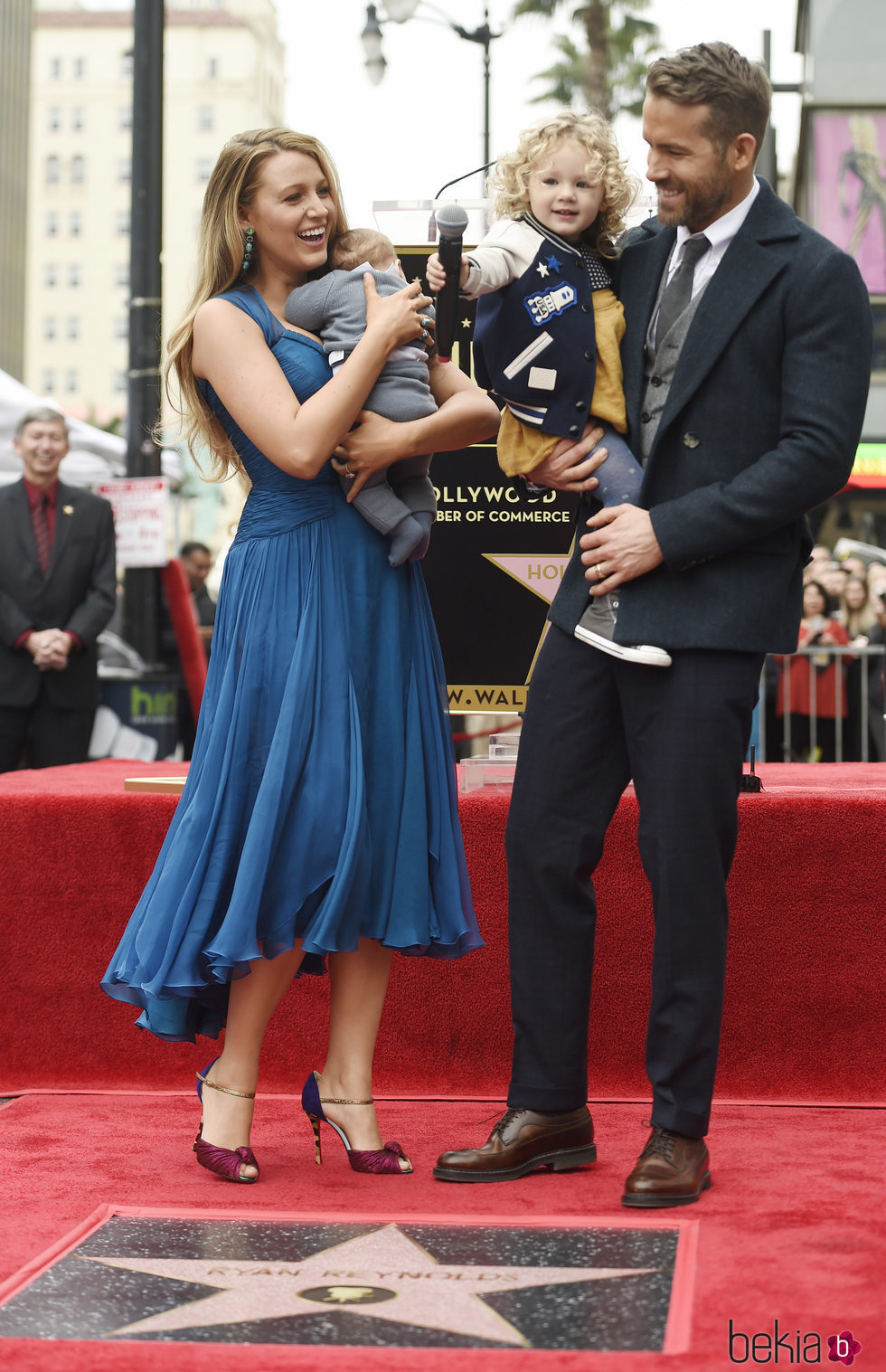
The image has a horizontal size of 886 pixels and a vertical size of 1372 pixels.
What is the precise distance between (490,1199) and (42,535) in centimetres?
485

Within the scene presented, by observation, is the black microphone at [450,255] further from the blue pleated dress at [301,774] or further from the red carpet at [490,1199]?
the red carpet at [490,1199]

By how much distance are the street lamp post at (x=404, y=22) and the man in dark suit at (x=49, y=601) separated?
32.9 ft

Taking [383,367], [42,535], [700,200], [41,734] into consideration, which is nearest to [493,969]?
[383,367]

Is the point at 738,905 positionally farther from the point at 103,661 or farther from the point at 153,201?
the point at 103,661

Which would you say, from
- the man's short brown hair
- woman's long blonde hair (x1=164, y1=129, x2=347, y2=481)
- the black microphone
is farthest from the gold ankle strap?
the man's short brown hair

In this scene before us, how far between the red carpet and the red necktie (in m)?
3.66

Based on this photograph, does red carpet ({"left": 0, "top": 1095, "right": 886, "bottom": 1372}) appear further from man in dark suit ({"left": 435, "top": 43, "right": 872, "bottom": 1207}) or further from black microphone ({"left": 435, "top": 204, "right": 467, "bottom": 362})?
black microphone ({"left": 435, "top": 204, "right": 467, "bottom": 362})

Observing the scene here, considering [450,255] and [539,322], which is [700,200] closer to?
[539,322]

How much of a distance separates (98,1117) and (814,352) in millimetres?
2341

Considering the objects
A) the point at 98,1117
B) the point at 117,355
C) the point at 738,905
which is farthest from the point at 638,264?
the point at 117,355

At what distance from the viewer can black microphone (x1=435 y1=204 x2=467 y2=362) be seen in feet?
9.20

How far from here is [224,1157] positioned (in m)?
3.10

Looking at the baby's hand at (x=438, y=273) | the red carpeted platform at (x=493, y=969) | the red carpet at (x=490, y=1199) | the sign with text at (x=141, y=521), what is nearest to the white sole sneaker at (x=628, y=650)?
the baby's hand at (x=438, y=273)

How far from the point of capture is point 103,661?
10508mm
